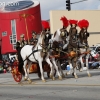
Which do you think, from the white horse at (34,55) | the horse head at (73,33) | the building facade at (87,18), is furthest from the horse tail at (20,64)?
the building facade at (87,18)

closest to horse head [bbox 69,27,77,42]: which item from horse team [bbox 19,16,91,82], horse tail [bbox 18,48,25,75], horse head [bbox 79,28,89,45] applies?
horse team [bbox 19,16,91,82]

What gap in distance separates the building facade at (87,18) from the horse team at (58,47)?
1768 inches

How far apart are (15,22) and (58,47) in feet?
189

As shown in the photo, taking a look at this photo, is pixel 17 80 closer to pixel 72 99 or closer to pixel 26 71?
pixel 26 71

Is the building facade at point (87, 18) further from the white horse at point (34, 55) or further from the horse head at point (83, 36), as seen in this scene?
the horse head at point (83, 36)

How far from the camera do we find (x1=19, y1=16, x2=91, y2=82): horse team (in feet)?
56.6

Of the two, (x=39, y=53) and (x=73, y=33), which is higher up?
(x=73, y=33)

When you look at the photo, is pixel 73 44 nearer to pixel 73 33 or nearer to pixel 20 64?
pixel 73 33

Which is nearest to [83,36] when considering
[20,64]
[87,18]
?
[20,64]

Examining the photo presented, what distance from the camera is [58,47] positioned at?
58.2 feet

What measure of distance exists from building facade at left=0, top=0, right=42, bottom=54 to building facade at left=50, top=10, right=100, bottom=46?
1090 centimetres

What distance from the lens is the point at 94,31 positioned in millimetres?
65750

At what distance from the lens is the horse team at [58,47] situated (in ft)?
56.6

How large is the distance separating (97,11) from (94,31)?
11.9ft
